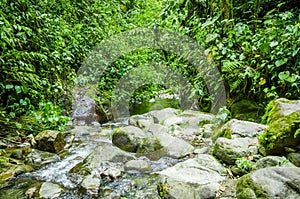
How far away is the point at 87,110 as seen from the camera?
622cm

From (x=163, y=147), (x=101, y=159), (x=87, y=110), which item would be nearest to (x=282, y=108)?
(x=163, y=147)

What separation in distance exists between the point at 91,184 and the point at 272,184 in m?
1.79

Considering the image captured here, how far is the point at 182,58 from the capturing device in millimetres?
6645

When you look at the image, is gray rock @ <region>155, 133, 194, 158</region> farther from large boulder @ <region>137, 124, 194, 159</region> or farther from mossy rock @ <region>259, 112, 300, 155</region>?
mossy rock @ <region>259, 112, 300, 155</region>

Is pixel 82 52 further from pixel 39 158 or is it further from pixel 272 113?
pixel 272 113

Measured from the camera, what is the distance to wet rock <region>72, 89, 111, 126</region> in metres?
6.05

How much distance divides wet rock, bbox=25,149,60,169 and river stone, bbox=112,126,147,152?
96 cm

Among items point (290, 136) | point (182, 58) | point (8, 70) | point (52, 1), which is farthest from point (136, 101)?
point (290, 136)

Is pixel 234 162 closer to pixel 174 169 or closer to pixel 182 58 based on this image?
pixel 174 169

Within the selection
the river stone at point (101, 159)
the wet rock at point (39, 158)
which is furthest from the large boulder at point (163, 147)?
the wet rock at point (39, 158)

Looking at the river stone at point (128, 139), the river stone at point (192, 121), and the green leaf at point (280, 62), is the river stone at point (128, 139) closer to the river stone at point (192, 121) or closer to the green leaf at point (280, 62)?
the river stone at point (192, 121)

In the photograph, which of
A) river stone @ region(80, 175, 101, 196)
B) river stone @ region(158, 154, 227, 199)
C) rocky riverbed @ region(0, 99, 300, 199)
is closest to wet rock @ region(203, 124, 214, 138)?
rocky riverbed @ region(0, 99, 300, 199)

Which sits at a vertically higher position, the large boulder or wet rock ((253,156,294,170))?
wet rock ((253,156,294,170))

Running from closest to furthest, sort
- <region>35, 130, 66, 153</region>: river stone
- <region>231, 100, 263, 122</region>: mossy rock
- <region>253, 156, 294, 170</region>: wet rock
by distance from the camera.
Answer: <region>253, 156, 294, 170</region>: wet rock < <region>35, 130, 66, 153</region>: river stone < <region>231, 100, 263, 122</region>: mossy rock
